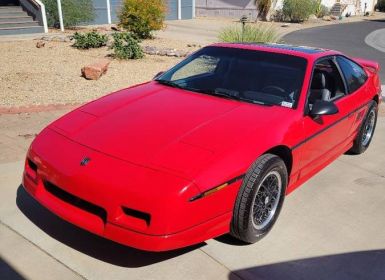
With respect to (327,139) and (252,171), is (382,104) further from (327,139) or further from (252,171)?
(252,171)

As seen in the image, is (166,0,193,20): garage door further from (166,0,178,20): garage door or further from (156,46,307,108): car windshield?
(156,46,307,108): car windshield

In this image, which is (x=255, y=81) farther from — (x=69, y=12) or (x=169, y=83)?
(x=69, y=12)

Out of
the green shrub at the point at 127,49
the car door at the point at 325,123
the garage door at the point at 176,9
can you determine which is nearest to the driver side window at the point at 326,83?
the car door at the point at 325,123

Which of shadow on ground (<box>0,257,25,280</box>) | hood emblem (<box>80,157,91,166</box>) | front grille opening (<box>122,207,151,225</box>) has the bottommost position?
shadow on ground (<box>0,257,25,280</box>)

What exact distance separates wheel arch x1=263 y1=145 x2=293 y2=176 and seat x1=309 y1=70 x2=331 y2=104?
2.54ft

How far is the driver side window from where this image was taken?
4.11 meters

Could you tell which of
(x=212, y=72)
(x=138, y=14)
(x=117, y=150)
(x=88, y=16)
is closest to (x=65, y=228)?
(x=117, y=150)

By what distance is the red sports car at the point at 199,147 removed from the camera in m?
2.66

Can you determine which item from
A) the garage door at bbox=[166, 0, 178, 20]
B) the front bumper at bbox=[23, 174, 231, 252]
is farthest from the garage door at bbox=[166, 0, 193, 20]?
the front bumper at bbox=[23, 174, 231, 252]

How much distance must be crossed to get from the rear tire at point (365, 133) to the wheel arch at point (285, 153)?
189 centimetres

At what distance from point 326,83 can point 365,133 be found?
4.48ft

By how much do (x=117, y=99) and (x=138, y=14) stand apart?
1037 centimetres

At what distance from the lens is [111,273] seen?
114 inches

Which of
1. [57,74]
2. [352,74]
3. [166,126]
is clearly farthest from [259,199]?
[57,74]
